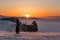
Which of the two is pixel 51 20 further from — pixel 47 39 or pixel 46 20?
pixel 47 39

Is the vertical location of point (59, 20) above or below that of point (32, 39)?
above

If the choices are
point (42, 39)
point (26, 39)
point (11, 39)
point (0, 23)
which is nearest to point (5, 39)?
point (11, 39)

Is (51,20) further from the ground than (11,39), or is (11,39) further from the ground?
(51,20)

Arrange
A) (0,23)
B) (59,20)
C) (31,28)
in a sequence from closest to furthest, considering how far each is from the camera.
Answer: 1. (31,28)
2. (0,23)
3. (59,20)

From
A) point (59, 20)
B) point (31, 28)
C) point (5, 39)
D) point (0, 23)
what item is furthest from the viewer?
point (59, 20)

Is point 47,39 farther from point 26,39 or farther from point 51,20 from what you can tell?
point 51,20

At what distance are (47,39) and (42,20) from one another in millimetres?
29775

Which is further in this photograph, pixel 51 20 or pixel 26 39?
pixel 51 20

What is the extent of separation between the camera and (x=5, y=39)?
36.9 feet

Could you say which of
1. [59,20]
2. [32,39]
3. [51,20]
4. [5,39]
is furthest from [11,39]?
[51,20]

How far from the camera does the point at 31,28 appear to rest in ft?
71.4

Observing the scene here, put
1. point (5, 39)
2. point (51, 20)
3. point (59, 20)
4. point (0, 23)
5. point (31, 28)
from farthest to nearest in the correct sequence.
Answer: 1. point (51, 20)
2. point (59, 20)
3. point (0, 23)
4. point (31, 28)
5. point (5, 39)

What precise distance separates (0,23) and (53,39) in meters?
18.6

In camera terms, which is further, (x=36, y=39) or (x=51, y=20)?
(x=51, y=20)
